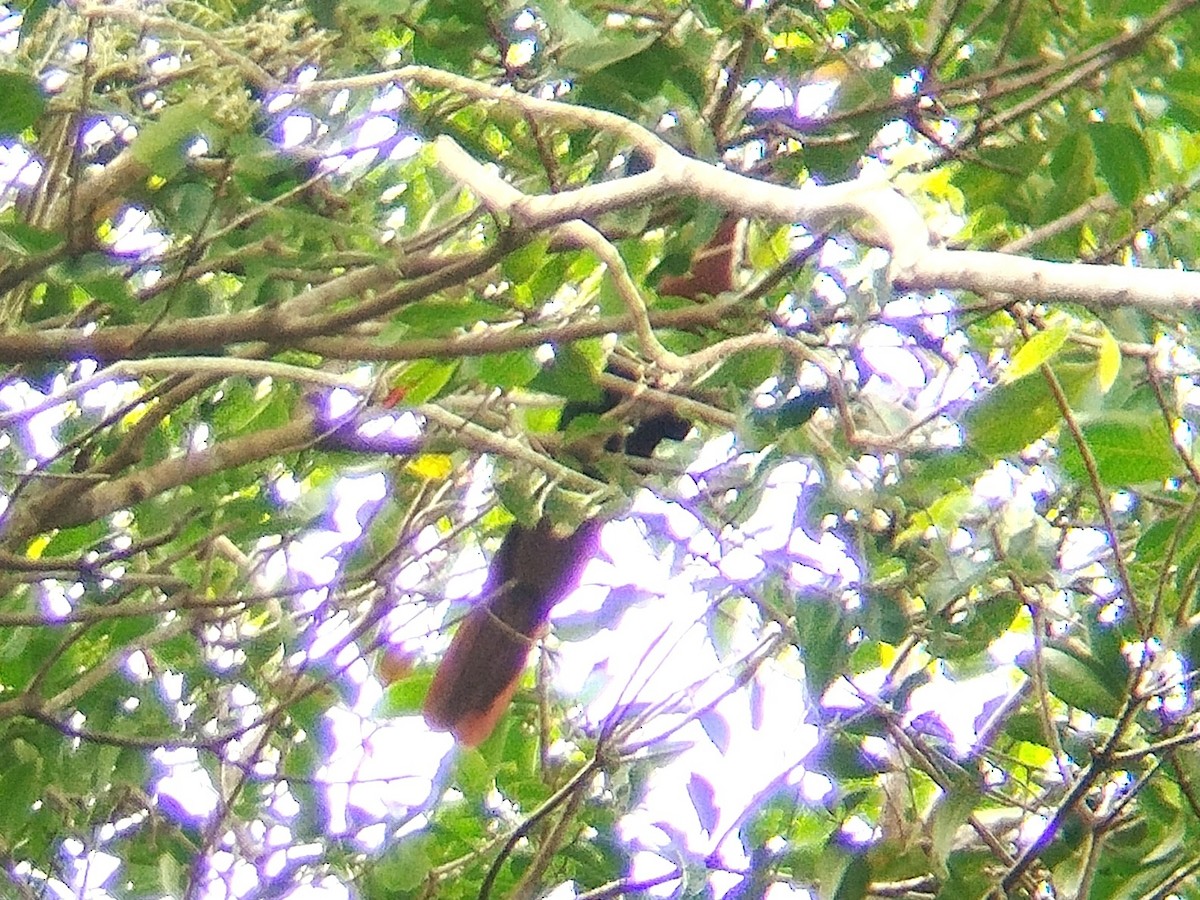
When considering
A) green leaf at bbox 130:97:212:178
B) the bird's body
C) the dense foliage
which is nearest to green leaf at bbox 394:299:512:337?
the dense foliage

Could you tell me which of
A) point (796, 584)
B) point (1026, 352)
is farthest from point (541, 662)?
point (1026, 352)

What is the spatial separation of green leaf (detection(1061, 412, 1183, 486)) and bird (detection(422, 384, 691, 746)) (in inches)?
31.6

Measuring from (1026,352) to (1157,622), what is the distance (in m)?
0.34

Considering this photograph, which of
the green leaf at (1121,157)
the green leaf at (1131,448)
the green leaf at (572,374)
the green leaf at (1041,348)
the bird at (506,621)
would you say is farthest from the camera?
the bird at (506,621)

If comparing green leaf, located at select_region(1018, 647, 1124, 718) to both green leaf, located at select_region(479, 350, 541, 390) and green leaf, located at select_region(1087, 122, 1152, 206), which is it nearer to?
green leaf, located at select_region(1087, 122, 1152, 206)

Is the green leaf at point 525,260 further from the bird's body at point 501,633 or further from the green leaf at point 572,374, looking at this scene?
the bird's body at point 501,633

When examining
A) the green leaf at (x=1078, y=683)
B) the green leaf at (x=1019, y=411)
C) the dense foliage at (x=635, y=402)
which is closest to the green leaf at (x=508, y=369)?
the dense foliage at (x=635, y=402)

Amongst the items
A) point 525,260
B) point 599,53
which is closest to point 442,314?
point 525,260

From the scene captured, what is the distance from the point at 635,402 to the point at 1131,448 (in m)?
0.54

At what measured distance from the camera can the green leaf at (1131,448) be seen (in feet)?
3.27

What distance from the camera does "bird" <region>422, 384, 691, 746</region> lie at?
179cm

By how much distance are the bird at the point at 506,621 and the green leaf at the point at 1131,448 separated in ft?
2.63

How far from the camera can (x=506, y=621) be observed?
6.14 ft

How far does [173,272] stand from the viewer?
4.91ft
